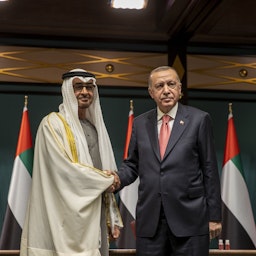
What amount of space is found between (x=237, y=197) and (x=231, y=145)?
522 mm

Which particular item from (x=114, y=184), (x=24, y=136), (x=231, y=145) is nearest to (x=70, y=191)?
(x=114, y=184)

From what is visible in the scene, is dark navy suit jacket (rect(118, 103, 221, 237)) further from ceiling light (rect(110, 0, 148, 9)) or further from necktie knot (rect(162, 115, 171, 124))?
ceiling light (rect(110, 0, 148, 9))

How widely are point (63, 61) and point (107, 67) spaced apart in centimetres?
46

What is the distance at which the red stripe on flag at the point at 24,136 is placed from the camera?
450 cm

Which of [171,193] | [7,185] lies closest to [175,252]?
[171,193]

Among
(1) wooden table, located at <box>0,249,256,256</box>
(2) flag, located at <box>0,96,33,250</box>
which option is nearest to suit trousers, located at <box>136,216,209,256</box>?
(1) wooden table, located at <box>0,249,256,256</box>

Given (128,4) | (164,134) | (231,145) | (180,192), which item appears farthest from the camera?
(231,145)

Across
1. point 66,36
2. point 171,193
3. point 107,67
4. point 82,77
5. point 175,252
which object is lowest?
point 175,252

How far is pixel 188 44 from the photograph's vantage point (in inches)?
199

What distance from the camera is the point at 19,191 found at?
437cm

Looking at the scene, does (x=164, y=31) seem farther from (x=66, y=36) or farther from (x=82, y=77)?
(x=82, y=77)

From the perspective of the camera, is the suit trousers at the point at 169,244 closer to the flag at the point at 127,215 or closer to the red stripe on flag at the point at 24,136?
the flag at the point at 127,215

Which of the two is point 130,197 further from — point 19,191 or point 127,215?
point 19,191

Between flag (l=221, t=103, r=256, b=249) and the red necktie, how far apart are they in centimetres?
233
